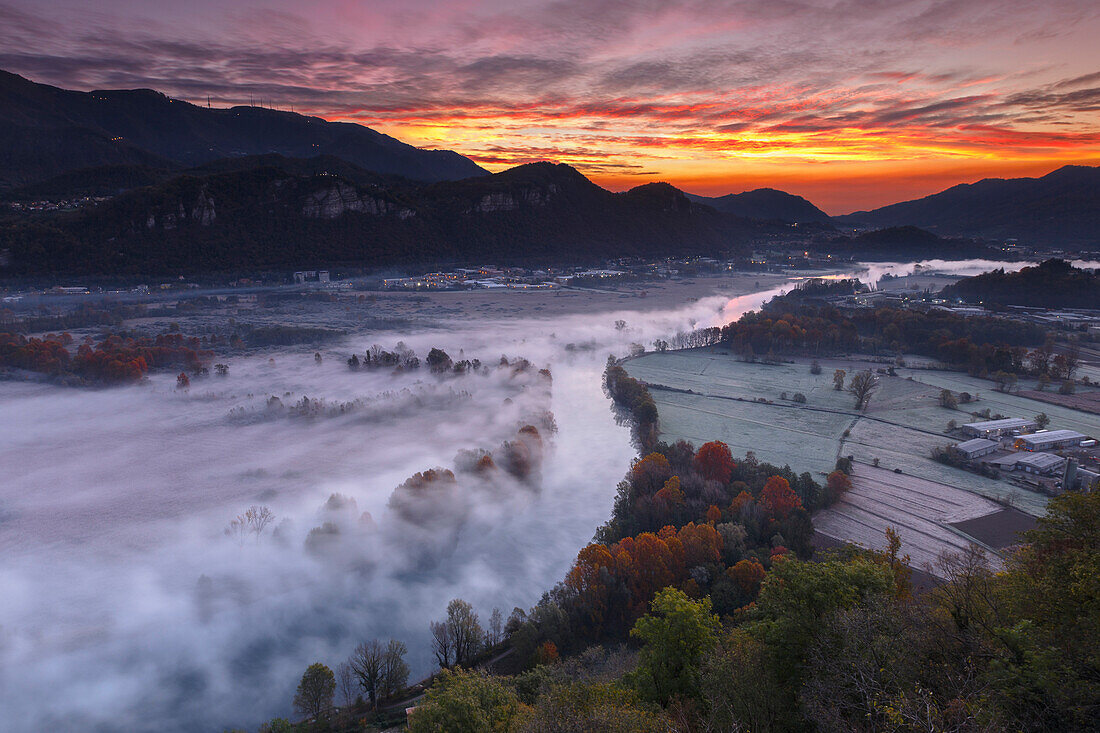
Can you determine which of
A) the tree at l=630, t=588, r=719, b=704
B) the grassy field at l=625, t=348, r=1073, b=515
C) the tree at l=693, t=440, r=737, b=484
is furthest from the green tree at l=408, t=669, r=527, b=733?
the grassy field at l=625, t=348, r=1073, b=515

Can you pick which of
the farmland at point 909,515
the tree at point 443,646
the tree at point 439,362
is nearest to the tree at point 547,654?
the tree at point 443,646

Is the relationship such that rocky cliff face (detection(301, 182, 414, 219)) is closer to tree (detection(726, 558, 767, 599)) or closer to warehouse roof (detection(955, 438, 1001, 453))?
tree (detection(726, 558, 767, 599))

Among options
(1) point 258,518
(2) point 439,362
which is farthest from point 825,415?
(1) point 258,518

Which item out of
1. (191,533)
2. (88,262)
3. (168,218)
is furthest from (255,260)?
(191,533)

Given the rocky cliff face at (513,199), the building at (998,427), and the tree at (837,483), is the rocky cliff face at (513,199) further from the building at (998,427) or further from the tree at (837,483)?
the tree at (837,483)

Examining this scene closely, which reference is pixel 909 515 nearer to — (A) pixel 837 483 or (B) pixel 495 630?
(A) pixel 837 483

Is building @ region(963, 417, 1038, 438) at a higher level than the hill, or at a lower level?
lower

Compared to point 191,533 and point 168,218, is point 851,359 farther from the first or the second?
point 168,218
